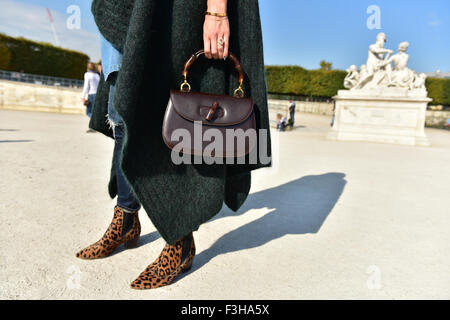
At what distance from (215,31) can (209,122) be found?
0.44m

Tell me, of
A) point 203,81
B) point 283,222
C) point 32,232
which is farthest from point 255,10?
point 32,232

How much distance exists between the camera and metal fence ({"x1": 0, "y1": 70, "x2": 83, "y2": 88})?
947 inches

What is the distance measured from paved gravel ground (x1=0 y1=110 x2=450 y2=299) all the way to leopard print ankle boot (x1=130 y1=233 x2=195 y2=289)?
2.0 inches

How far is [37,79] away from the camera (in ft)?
91.1

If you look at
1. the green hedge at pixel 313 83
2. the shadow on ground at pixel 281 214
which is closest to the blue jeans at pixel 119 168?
the shadow on ground at pixel 281 214

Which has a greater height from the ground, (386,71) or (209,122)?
(386,71)

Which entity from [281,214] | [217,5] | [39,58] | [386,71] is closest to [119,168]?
[217,5]

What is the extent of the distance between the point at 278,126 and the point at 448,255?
1292cm

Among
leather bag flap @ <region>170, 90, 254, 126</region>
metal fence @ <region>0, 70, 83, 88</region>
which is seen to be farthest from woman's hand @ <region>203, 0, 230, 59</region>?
metal fence @ <region>0, 70, 83, 88</region>

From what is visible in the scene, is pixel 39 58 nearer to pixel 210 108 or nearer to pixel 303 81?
pixel 303 81

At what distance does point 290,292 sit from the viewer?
63.4 inches

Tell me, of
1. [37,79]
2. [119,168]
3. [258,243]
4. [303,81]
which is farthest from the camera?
[303,81]

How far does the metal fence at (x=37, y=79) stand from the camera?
78.9ft

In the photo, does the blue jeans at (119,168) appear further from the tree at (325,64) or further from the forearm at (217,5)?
the tree at (325,64)
